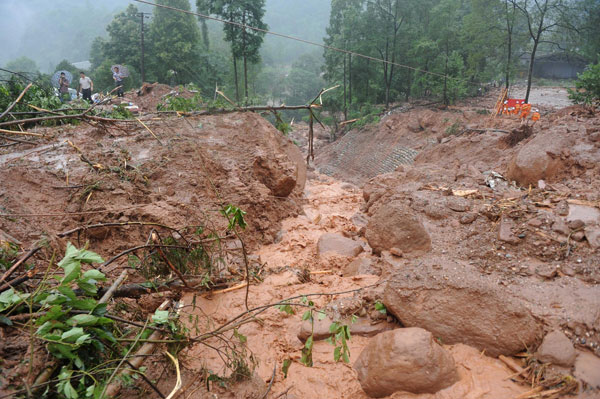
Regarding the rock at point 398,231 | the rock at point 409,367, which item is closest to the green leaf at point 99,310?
the rock at point 409,367

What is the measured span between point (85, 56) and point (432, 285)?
79355 millimetres

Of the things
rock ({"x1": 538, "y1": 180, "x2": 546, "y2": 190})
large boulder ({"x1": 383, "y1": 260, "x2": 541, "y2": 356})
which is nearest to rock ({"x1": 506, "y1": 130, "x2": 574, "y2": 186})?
rock ({"x1": 538, "y1": 180, "x2": 546, "y2": 190})

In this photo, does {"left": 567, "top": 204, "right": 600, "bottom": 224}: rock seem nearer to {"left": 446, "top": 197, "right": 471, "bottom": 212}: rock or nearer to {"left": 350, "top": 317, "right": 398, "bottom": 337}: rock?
{"left": 446, "top": 197, "right": 471, "bottom": 212}: rock

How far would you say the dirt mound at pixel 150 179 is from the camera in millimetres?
3949

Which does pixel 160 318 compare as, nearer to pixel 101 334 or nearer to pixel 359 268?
pixel 101 334

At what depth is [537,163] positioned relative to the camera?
5.77 meters

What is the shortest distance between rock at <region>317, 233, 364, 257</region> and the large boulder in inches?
65.8

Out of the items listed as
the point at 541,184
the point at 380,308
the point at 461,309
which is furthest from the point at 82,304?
the point at 541,184

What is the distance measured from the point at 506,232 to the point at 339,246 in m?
2.05

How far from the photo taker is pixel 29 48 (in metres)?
87.3

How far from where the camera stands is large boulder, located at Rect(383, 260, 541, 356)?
2.71 metres

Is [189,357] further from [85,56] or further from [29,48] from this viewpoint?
[29,48]

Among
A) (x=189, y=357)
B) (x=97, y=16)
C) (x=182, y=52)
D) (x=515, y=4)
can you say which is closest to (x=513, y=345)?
(x=189, y=357)

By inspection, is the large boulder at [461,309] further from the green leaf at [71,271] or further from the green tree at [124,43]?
the green tree at [124,43]
